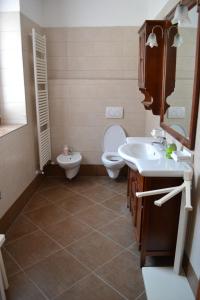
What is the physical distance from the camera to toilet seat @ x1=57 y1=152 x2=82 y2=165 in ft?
11.3

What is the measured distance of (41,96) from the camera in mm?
3344

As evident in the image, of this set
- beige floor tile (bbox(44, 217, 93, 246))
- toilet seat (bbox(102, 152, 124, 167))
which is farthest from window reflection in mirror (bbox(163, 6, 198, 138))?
beige floor tile (bbox(44, 217, 93, 246))

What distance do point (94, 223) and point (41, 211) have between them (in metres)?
0.67

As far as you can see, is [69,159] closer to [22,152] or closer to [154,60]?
[22,152]

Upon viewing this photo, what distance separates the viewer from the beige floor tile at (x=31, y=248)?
2.07 meters

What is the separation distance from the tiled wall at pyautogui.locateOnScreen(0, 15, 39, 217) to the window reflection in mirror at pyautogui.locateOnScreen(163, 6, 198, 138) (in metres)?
1.64

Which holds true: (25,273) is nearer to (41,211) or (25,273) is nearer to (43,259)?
(43,259)

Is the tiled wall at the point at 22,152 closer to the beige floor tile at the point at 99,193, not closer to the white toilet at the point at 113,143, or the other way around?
the beige floor tile at the point at 99,193

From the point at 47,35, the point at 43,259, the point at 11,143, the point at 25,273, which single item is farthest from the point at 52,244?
the point at 47,35

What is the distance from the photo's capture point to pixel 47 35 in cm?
348

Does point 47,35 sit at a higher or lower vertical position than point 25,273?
higher

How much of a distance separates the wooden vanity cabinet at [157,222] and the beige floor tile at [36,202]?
4.80 ft

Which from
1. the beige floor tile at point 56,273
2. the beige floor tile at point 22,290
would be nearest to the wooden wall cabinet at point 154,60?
the beige floor tile at point 56,273

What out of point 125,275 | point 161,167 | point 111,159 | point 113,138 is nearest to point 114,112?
point 113,138
